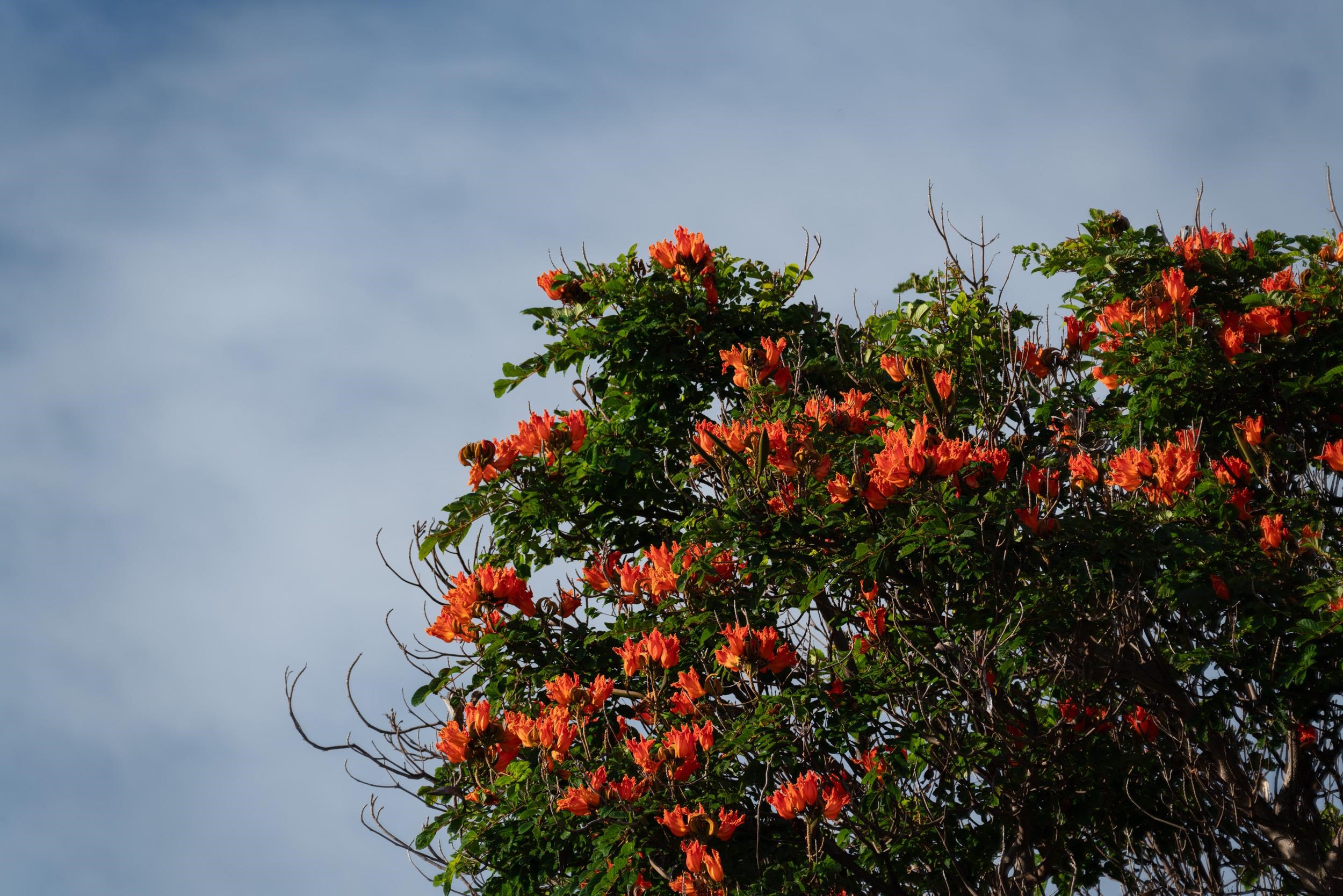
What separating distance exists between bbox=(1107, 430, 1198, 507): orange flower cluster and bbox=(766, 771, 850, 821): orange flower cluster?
214cm

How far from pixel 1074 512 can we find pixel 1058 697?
1260 mm

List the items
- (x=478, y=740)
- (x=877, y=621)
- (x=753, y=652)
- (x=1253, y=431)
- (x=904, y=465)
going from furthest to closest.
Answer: (x=1253, y=431), (x=877, y=621), (x=753, y=652), (x=478, y=740), (x=904, y=465)

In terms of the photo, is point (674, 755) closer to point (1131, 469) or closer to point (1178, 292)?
point (1131, 469)

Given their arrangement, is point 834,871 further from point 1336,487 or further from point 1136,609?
point 1336,487

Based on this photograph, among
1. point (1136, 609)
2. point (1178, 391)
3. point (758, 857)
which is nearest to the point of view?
point (758, 857)

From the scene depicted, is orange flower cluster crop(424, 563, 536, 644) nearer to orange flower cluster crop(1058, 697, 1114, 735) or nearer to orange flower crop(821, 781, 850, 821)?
orange flower crop(821, 781, 850, 821)

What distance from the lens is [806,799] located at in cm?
420

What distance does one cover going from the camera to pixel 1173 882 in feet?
16.3

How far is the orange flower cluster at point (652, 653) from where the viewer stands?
15.2ft

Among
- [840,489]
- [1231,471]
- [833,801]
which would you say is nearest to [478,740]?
[833,801]

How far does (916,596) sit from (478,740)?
2039 mm

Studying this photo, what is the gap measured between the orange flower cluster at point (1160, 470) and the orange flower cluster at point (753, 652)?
1.91m

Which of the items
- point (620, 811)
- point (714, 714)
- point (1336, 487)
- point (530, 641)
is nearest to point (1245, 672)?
point (1336, 487)

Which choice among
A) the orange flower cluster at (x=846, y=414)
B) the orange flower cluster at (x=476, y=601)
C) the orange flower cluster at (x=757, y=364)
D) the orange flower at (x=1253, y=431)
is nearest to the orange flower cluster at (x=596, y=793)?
the orange flower cluster at (x=476, y=601)
